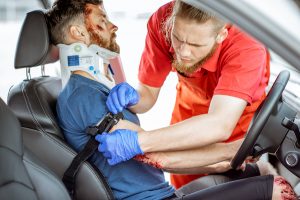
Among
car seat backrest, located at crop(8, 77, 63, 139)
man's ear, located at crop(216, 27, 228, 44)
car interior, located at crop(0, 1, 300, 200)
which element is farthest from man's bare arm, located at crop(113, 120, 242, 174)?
man's ear, located at crop(216, 27, 228, 44)

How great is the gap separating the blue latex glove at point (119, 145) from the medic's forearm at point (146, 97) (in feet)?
1.45

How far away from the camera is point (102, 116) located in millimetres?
1776

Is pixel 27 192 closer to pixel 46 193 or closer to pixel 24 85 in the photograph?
pixel 46 193

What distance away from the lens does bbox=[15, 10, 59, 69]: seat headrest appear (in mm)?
1846

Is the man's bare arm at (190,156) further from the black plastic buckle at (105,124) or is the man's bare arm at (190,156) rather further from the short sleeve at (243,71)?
the short sleeve at (243,71)

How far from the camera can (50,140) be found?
1.86 m

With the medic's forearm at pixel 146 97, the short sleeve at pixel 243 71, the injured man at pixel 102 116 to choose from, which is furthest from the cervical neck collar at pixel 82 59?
the short sleeve at pixel 243 71

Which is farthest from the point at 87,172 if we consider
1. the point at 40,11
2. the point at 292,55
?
the point at 292,55

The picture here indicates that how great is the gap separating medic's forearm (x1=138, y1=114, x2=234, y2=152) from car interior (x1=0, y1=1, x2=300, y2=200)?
17cm

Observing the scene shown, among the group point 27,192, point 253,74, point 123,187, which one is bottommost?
point 123,187

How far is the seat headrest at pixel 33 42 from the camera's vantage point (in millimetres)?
1846

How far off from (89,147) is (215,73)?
2.07 feet

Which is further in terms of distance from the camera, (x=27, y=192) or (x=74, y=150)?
(x=74, y=150)

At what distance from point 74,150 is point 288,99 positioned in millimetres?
934
